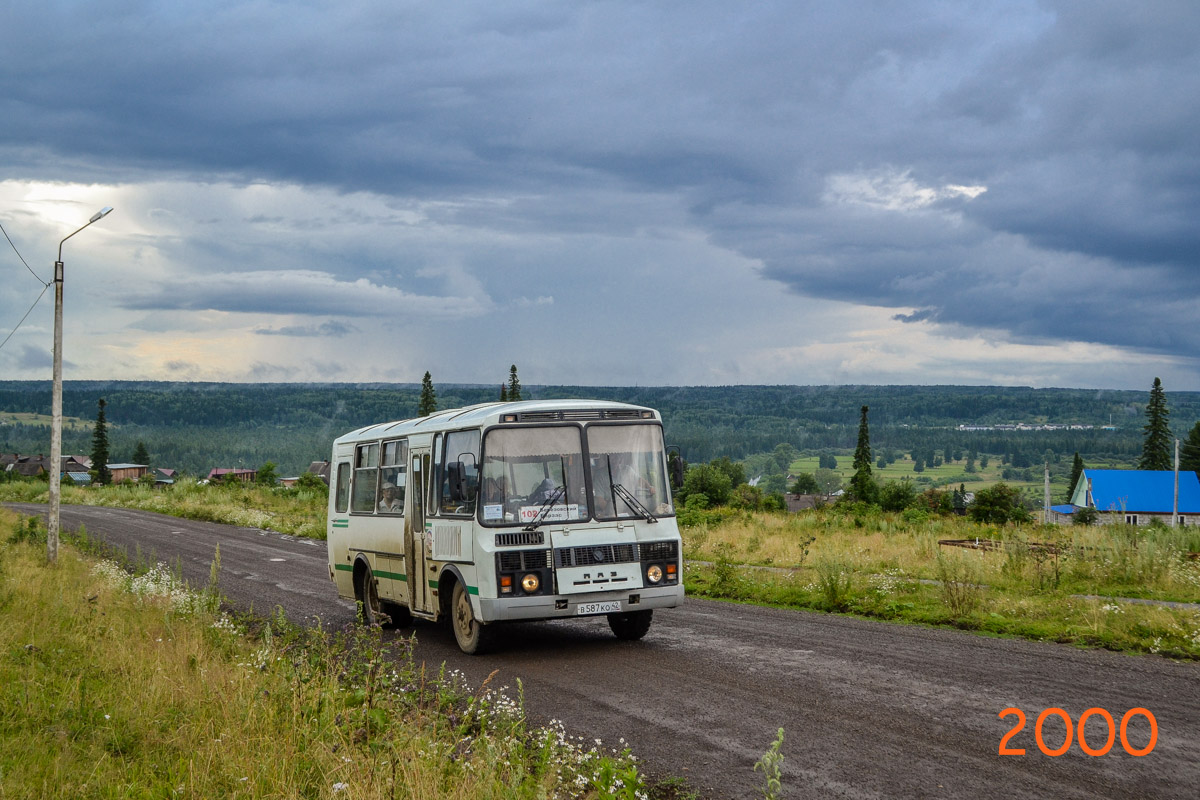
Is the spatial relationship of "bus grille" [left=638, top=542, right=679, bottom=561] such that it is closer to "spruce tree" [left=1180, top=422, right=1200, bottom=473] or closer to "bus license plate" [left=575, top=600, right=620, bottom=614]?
"bus license plate" [left=575, top=600, right=620, bottom=614]

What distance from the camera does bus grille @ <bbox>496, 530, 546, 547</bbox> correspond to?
11438 millimetres

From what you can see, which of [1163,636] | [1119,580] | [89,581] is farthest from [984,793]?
[89,581]

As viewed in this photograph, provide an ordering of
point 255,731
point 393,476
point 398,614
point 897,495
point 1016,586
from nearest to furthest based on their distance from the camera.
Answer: point 255,731 < point 393,476 < point 398,614 < point 1016,586 < point 897,495

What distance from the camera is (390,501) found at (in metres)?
14.8

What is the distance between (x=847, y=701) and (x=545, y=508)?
14.1ft

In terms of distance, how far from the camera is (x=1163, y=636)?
11.3 meters

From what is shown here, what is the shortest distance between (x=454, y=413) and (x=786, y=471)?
147 meters

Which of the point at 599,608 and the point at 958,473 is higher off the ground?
the point at 599,608

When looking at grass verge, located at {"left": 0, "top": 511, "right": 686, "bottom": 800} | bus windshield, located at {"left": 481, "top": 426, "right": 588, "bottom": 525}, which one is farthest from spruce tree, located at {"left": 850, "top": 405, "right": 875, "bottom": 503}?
grass verge, located at {"left": 0, "top": 511, "right": 686, "bottom": 800}

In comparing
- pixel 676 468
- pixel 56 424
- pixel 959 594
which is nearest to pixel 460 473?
pixel 676 468

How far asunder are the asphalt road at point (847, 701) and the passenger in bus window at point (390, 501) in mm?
1858

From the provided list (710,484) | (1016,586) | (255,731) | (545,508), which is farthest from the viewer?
(710,484)

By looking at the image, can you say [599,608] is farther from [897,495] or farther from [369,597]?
[897,495]

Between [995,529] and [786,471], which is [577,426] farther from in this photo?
[786,471]
